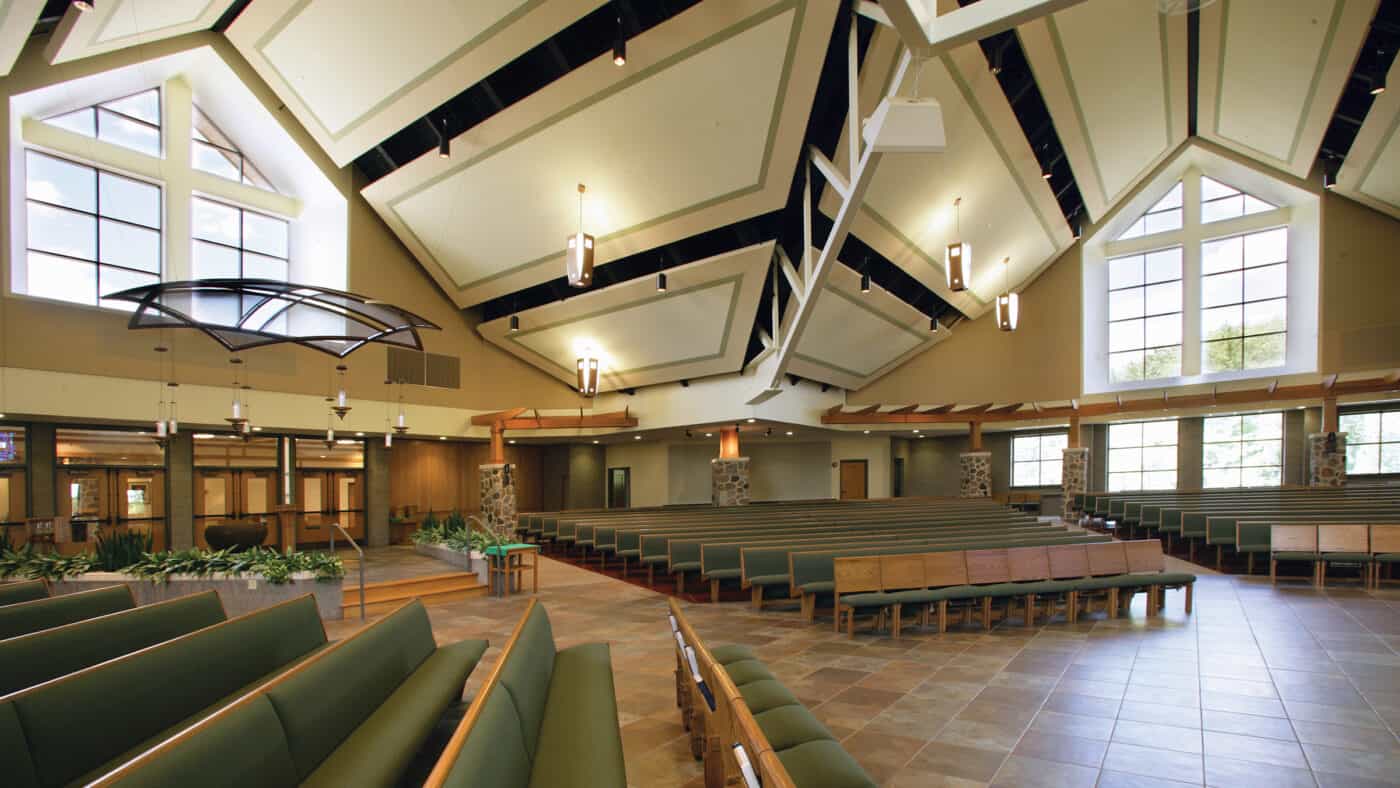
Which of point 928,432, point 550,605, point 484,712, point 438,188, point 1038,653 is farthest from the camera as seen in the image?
point 928,432

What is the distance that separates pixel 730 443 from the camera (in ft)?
49.6

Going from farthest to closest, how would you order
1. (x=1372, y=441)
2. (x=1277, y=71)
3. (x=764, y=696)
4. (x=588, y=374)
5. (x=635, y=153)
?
1. (x=1372, y=441)
2. (x=588, y=374)
3. (x=1277, y=71)
4. (x=635, y=153)
5. (x=764, y=696)

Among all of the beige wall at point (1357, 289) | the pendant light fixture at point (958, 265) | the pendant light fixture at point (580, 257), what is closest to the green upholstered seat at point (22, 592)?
the pendant light fixture at point (580, 257)

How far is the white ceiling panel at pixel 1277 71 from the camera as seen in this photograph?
32.6ft

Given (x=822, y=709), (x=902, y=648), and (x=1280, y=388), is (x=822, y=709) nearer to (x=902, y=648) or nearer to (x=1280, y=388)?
(x=902, y=648)

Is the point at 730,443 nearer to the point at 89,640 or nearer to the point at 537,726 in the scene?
the point at 537,726

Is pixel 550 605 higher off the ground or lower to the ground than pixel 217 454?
lower

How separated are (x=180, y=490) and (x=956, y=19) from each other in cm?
1303

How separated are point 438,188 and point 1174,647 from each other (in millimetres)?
11176

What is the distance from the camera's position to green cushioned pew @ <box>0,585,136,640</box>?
3266 mm

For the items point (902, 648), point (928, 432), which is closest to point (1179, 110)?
point (928, 432)

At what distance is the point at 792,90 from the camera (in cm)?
795

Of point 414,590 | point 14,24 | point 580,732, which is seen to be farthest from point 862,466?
point 14,24

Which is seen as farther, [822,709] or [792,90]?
[792,90]
